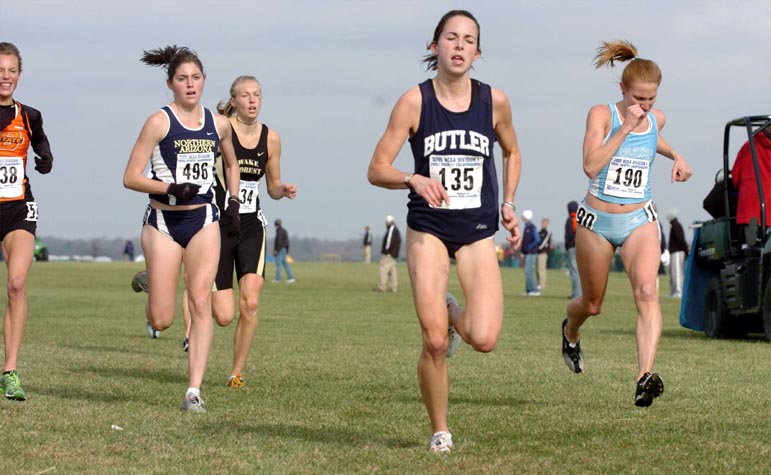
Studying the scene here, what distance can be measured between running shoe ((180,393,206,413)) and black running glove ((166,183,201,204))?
Answer: 4.51ft

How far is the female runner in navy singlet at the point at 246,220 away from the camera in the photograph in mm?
11148

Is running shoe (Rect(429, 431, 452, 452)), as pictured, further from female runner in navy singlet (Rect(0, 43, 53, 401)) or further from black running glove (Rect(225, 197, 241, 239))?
female runner in navy singlet (Rect(0, 43, 53, 401))

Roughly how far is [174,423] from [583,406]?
2.94 m

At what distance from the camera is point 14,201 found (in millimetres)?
9875

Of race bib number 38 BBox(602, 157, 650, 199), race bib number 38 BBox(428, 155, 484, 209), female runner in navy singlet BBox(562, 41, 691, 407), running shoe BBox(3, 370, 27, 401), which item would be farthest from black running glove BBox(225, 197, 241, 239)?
race bib number 38 BBox(428, 155, 484, 209)

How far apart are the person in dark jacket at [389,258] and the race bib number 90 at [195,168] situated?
27.2 meters

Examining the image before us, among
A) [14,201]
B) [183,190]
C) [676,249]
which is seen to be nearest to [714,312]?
[183,190]

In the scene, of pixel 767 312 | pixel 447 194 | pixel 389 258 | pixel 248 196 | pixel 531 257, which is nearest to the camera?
pixel 447 194

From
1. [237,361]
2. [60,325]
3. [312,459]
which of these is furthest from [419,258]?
[60,325]

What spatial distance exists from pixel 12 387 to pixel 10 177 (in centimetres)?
156

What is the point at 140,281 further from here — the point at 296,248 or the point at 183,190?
the point at 296,248

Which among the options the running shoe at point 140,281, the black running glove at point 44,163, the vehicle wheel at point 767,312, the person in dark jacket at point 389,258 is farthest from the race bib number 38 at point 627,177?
the person in dark jacket at point 389,258

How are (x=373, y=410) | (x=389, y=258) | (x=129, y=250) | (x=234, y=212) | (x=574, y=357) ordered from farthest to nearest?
(x=129, y=250) < (x=389, y=258) < (x=574, y=357) < (x=234, y=212) < (x=373, y=410)

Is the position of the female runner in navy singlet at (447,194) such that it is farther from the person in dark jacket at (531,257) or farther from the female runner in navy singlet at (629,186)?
the person in dark jacket at (531,257)
